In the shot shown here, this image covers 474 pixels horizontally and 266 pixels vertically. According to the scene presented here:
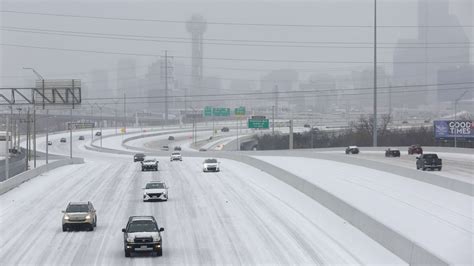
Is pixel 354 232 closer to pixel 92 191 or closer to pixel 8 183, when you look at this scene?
pixel 92 191

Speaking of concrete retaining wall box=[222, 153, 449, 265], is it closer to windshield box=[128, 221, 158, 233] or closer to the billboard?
windshield box=[128, 221, 158, 233]

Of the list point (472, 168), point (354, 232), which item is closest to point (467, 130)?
point (472, 168)

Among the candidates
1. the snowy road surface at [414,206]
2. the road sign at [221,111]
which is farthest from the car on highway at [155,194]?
the road sign at [221,111]

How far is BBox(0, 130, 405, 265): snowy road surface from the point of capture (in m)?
30.4

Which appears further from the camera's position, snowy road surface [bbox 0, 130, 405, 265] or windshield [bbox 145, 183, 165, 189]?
windshield [bbox 145, 183, 165, 189]

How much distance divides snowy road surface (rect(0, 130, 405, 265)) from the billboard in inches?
1865

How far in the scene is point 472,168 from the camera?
69.2 meters

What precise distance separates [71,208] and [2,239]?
4.47 metres

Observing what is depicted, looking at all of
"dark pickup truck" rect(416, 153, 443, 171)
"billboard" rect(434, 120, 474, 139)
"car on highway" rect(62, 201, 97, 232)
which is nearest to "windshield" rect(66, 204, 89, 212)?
"car on highway" rect(62, 201, 97, 232)

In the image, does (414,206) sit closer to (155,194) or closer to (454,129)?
(155,194)

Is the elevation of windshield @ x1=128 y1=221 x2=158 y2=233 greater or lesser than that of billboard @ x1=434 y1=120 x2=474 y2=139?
lesser

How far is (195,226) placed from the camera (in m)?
39.9

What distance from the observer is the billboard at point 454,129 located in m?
106

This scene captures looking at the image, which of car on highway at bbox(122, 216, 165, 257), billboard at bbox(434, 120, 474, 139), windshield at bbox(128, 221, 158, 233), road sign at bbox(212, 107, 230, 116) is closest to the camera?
car on highway at bbox(122, 216, 165, 257)
